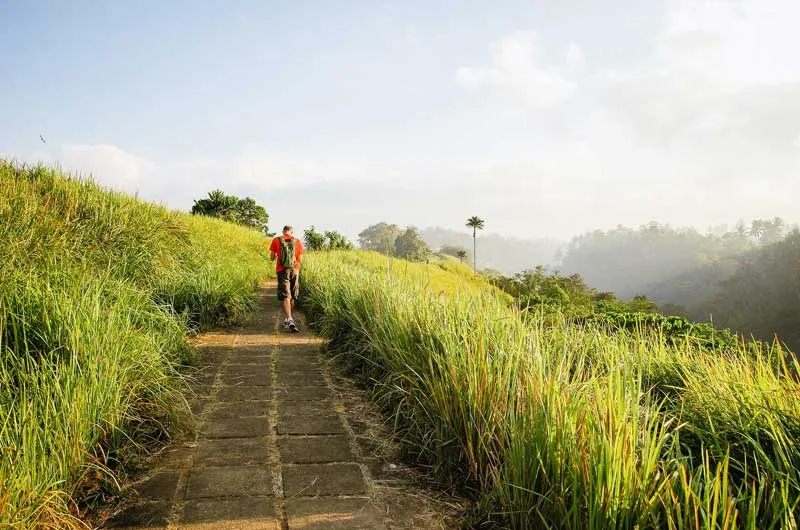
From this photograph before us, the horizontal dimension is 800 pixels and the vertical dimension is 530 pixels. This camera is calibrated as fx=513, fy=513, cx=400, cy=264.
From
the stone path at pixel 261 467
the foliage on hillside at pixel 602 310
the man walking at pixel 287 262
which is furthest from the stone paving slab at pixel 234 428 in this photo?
the man walking at pixel 287 262

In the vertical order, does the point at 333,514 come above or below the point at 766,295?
above

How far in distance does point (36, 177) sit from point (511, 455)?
9871mm

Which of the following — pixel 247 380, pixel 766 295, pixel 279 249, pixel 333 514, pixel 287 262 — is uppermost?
pixel 279 249

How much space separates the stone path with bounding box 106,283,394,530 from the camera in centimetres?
260

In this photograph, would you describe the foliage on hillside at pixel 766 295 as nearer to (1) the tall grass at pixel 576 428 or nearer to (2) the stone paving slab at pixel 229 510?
(1) the tall grass at pixel 576 428

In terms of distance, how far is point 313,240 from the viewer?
26.7m

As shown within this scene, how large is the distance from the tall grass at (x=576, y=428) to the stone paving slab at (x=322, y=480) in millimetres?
473

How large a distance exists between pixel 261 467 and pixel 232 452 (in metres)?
0.32

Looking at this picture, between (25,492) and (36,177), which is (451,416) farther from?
(36,177)

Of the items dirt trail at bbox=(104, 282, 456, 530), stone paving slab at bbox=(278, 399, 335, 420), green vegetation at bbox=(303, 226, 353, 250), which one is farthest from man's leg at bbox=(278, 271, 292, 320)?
green vegetation at bbox=(303, 226, 353, 250)

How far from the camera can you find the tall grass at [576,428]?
→ 1.93 meters

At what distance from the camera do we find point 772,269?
81250 mm

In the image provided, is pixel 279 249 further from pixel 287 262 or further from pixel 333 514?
pixel 333 514

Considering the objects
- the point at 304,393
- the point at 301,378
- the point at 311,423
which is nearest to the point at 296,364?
the point at 301,378
